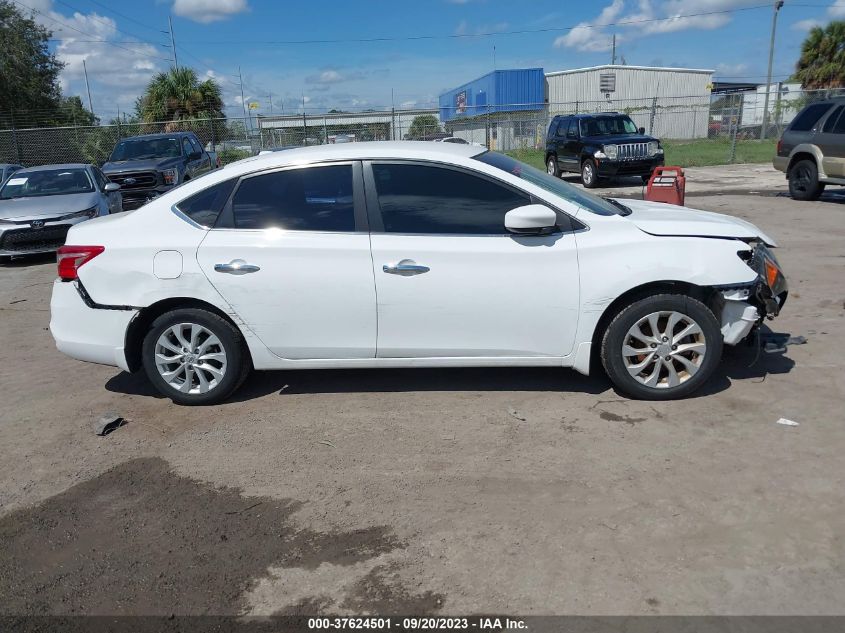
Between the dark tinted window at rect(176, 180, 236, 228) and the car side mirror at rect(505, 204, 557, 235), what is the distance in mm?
1929

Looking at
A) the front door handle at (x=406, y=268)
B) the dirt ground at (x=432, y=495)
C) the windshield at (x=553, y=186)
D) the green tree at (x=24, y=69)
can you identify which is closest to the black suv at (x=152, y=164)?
the dirt ground at (x=432, y=495)

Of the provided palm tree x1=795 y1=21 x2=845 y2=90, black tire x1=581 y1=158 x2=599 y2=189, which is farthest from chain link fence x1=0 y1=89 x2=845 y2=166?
palm tree x1=795 y1=21 x2=845 y2=90

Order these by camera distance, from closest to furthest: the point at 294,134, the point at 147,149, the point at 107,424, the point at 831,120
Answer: the point at 107,424 → the point at 831,120 → the point at 147,149 → the point at 294,134

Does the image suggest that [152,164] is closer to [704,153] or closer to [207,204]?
[207,204]

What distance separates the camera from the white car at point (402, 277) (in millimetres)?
4559

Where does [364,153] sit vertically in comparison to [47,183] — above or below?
above

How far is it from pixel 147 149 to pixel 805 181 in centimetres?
1414

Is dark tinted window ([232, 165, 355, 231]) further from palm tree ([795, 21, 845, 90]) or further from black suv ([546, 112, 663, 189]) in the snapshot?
palm tree ([795, 21, 845, 90])

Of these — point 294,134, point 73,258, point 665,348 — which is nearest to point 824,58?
point 294,134

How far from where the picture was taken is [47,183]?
12227mm

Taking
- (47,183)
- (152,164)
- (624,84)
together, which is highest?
(624,84)

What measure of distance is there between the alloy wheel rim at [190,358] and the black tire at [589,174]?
15.7 meters

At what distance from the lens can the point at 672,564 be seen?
3.05m

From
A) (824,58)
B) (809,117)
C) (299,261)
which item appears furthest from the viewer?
(824,58)
